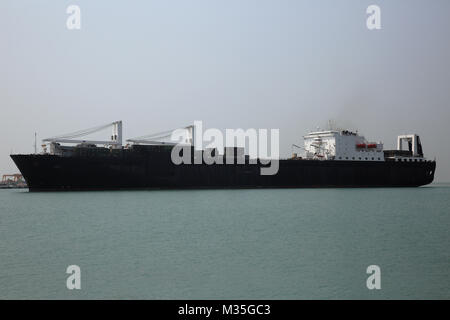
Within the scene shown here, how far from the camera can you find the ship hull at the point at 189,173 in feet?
120

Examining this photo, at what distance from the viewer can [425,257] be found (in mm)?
14977

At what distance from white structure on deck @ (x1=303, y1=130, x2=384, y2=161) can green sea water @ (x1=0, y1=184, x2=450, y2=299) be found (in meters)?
26.9

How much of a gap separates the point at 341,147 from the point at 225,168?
1606 cm

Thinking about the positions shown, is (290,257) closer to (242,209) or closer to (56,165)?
(242,209)

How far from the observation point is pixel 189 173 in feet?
141

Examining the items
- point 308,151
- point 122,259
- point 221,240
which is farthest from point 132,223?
point 308,151

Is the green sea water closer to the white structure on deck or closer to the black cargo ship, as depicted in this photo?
the black cargo ship

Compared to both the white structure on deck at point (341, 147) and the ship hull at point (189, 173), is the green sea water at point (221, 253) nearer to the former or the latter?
the ship hull at point (189, 173)

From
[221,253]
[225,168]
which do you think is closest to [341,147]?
[225,168]

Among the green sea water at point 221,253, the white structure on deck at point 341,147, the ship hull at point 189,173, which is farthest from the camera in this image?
the white structure on deck at point 341,147

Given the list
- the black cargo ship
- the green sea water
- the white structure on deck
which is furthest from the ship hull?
the green sea water

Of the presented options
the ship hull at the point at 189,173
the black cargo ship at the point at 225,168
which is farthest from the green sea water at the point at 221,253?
the black cargo ship at the point at 225,168

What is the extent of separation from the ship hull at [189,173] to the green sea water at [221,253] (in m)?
9.76

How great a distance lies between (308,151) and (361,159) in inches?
243
